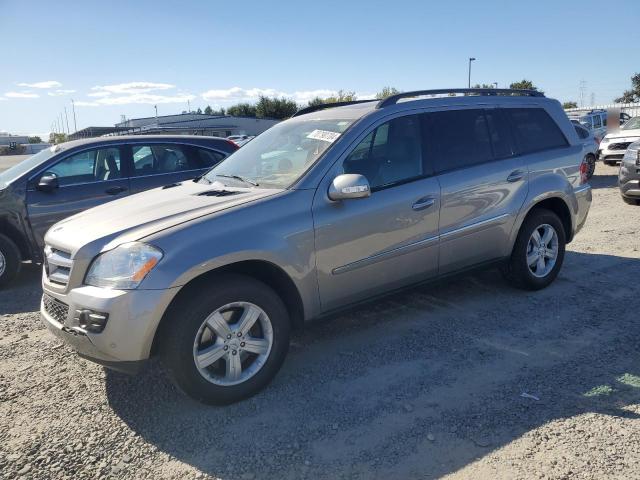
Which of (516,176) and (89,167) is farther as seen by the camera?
(89,167)

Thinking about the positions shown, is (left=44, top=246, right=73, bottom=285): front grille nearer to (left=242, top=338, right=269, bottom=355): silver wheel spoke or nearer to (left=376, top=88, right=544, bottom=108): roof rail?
(left=242, top=338, right=269, bottom=355): silver wheel spoke

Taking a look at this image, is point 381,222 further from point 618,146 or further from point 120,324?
point 618,146

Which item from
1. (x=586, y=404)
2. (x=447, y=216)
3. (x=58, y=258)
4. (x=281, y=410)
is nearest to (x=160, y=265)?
(x=58, y=258)

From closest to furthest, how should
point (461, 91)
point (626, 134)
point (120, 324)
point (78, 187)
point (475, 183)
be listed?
point (120, 324), point (475, 183), point (461, 91), point (78, 187), point (626, 134)

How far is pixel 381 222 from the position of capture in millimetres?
3721

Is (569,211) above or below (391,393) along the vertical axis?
above

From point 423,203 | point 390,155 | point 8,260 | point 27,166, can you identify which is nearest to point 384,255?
point 423,203

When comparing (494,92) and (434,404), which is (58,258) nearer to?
(434,404)

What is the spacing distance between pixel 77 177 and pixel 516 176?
16.8ft

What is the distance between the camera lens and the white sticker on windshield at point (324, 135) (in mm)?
3764

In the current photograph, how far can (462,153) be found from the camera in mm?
4344

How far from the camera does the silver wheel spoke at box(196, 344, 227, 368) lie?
3070 mm

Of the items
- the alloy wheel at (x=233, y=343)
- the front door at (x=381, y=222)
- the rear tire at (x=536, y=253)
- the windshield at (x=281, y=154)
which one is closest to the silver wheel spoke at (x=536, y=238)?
the rear tire at (x=536, y=253)

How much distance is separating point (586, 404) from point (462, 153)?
2.18m
